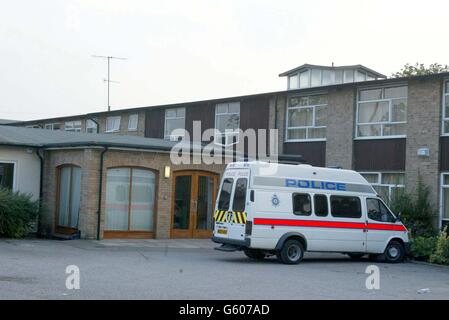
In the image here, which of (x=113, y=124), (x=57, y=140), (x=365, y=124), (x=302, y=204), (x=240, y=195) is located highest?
(x=113, y=124)

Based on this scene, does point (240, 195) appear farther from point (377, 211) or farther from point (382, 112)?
point (382, 112)

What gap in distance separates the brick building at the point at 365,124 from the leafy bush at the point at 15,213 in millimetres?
11845

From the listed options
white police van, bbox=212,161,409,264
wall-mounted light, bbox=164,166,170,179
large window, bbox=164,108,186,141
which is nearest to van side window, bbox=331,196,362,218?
white police van, bbox=212,161,409,264

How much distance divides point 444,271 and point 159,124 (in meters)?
22.5

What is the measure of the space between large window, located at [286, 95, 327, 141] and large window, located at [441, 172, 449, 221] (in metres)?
5.90

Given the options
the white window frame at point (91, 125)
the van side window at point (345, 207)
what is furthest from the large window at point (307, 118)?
the white window frame at point (91, 125)

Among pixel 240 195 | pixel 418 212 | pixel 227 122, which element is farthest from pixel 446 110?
pixel 227 122

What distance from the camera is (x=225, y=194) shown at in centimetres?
1858

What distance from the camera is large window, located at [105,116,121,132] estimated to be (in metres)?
42.7

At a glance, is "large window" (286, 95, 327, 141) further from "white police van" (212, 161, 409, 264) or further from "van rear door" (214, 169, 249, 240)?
"van rear door" (214, 169, 249, 240)

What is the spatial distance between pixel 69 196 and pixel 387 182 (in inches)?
452

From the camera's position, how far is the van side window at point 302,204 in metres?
18.2
